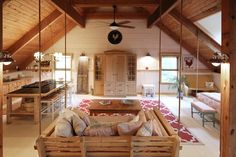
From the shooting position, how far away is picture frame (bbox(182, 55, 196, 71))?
11492 mm

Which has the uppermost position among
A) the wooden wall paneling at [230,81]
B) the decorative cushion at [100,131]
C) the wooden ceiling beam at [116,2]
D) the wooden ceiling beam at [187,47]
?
the wooden ceiling beam at [116,2]

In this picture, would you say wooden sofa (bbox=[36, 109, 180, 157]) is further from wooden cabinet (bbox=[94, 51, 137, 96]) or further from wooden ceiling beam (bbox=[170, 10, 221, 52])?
wooden cabinet (bbox=[94, 51, 137, 96])

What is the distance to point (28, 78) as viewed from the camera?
36.0ft

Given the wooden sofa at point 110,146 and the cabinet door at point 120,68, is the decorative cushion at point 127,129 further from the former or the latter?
the cabinet door at point 120,68

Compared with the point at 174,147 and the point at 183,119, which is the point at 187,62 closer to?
the point at 183,119

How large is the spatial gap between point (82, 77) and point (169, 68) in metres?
3.95

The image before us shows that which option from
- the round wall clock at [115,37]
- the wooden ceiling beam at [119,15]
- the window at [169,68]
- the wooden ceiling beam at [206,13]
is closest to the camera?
the wooden ceiling beam at [206,13]

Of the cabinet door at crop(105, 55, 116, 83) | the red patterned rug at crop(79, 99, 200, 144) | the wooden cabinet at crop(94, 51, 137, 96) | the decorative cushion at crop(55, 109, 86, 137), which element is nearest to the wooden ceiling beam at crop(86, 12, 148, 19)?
the wooden cabinet at crop(94, 51, 137, 96)

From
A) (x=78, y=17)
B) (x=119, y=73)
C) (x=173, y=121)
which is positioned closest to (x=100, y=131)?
(x=173, y=121)

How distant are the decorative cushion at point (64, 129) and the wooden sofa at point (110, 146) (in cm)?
8

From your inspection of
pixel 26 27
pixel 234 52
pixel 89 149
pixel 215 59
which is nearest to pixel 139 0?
pixel 26 27

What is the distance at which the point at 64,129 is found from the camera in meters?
3.32

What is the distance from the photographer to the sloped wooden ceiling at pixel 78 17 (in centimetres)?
662

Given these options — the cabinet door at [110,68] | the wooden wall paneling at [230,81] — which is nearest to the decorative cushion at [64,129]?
the wooden wall paneling at [230,81]
